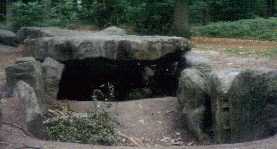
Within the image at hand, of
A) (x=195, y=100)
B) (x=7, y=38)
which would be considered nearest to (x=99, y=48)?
(x=195, y=100)

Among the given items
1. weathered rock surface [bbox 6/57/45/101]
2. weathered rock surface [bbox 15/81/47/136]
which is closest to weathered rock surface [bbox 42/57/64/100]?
weathered rock surface [bbox 6/57/45/101]

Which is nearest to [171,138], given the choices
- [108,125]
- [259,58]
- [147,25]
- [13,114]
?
[108,125]

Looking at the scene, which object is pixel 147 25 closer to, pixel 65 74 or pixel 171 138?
pixel 65 74

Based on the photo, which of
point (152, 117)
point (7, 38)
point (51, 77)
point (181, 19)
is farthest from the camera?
point (181, 19)

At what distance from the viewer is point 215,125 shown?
8492 millimetres

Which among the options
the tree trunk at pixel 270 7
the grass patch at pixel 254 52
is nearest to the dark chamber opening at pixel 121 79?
the grass patch at pixel 254 52

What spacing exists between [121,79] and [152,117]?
2436 mm

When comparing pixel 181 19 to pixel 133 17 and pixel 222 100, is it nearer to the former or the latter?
pixel 133 17

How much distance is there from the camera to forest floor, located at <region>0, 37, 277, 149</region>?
6.76 metres

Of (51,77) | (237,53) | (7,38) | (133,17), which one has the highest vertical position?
(51,77)

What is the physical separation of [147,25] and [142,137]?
10977 millimetres

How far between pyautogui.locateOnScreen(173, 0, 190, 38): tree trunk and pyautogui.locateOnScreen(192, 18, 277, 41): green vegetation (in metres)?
1.36

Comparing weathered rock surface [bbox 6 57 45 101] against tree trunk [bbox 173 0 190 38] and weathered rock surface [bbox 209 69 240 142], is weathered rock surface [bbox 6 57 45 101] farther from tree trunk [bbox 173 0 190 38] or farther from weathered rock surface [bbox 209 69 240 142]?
tree trunk [bbox 173 0 190 38]

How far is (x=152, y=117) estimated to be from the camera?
9.97 metres
